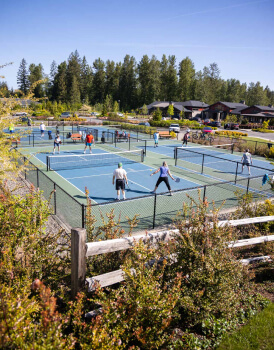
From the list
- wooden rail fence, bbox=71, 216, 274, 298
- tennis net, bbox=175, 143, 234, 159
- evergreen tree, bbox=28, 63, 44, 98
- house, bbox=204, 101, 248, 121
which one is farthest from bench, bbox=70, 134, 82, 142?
evergreen tree, bbox=28, 63, 44, 98

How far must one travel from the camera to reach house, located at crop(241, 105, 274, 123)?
72000 millimetres

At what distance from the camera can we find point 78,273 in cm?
413

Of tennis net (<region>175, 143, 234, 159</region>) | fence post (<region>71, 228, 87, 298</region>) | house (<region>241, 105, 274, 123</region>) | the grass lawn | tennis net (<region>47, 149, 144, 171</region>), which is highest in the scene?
house (<region>241, 105, 274, 123</region>)

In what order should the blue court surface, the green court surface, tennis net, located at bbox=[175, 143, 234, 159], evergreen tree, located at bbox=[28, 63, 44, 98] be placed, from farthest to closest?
evergreen tree, located at bbox=[28, 63, 44, 98]
tennis net, located at bbox=[175, 143, 234, 159]
the blue court surface
the green court surface

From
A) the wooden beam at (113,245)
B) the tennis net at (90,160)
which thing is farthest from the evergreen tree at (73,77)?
the wooden beam at (113,245)

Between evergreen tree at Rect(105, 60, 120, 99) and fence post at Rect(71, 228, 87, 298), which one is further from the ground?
evergreen tree at Rect(105, 60, 120, 99)

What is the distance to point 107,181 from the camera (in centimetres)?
1634

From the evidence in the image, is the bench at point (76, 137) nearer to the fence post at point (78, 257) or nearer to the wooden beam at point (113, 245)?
the wooden beam at point (113, 245)

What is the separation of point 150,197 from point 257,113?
7076 cm

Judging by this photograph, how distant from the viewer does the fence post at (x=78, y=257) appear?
403 centimetres

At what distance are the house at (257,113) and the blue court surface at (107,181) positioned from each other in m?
60.7

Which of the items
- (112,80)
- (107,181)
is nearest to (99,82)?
(112,80)

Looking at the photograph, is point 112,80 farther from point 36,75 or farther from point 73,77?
point 36,75

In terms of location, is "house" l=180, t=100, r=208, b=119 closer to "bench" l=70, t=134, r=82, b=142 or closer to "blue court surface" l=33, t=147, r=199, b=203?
"bench" l=70, t=134, r=82, b=142
